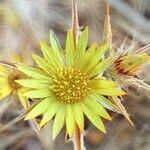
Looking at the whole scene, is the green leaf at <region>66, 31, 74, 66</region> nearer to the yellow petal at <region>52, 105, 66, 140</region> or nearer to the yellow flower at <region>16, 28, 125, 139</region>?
the yellow flower at <region>16, 28, 125, 139</region>

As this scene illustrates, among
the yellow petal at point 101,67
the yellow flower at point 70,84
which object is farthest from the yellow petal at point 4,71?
the yellow petal at point 101,67

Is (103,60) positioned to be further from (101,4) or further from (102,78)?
(101,4)

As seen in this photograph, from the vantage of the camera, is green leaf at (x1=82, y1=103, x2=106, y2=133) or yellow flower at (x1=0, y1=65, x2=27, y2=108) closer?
green leaf at (x1=82, y1=103, x2=106, y2=133)

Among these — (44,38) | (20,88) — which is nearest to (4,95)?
(20,88)

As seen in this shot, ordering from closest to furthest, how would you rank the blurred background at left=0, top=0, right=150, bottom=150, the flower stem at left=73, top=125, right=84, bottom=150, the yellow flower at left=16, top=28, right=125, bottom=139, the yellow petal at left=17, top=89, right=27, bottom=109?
the flower stem at left=73, top=125, right=84, bottom=150 < the yellow flower at left=16, top=28, right=125, bottom=139 < the yellow petal at left=17, top=89, right=27, bottom=109 < the blurred background at left=0, top=0, right=150, bottom=150

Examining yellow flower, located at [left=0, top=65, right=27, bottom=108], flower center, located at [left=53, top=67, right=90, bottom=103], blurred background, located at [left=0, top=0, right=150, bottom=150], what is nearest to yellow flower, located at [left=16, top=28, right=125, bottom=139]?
flower center, located at [left=53, top=67, right=90, bottom=103]

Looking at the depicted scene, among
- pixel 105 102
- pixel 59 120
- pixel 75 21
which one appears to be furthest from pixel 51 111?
pixel 75 21

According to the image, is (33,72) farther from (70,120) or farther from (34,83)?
(70,120)
